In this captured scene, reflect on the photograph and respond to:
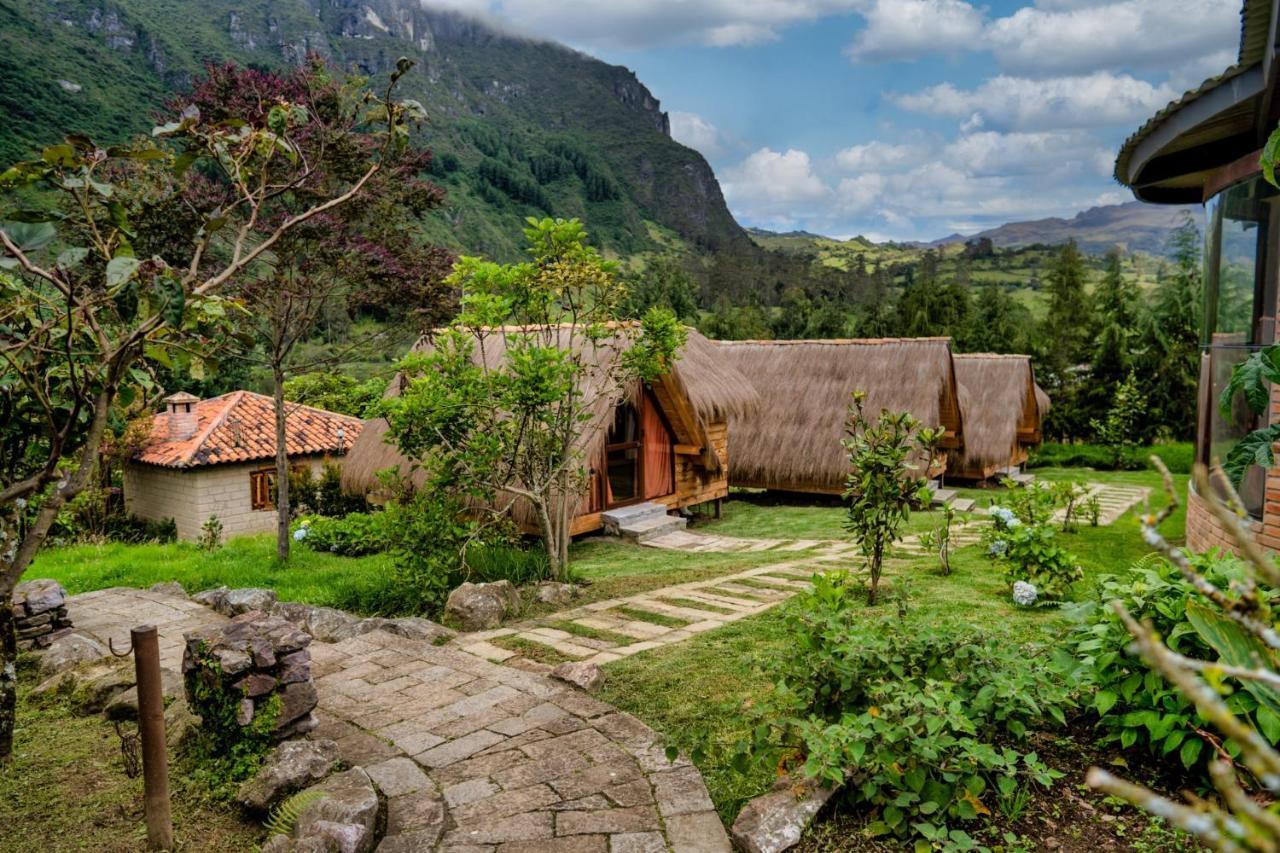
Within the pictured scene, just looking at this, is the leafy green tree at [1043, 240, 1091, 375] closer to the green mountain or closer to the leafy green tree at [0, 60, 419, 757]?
the green mountain

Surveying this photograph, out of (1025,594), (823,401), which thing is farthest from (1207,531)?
(823,401)

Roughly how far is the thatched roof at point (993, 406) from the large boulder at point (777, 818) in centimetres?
1669

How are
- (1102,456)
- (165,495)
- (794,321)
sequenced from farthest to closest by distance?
1. (794,321)
2. (1102,456)
3. (165,495)

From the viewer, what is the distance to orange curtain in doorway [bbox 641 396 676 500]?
13.5 m

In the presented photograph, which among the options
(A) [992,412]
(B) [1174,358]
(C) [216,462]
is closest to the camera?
(C) [216,462]

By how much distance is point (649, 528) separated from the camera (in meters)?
12.4

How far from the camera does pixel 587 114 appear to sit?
134875 mm

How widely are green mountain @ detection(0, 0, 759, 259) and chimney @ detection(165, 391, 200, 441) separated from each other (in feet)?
21.0

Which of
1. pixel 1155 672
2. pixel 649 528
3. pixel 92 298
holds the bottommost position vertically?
pixel 649 528

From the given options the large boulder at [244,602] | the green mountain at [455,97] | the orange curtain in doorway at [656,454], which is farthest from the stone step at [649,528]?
the green mountain at [455,97]

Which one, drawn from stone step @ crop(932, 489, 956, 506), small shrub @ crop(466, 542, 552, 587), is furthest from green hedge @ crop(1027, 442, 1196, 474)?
small shrub @ crop(466, 542, 552, 587)

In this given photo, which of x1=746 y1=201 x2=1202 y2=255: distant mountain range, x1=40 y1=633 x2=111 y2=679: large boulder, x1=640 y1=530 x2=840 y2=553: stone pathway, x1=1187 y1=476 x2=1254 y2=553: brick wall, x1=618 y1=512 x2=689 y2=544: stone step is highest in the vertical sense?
x1=746 y1=201 x2=1202 y2=255: distant mountain range

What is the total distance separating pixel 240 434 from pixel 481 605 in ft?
43.5

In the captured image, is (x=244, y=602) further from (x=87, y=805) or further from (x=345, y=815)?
(x=345, y=815)
